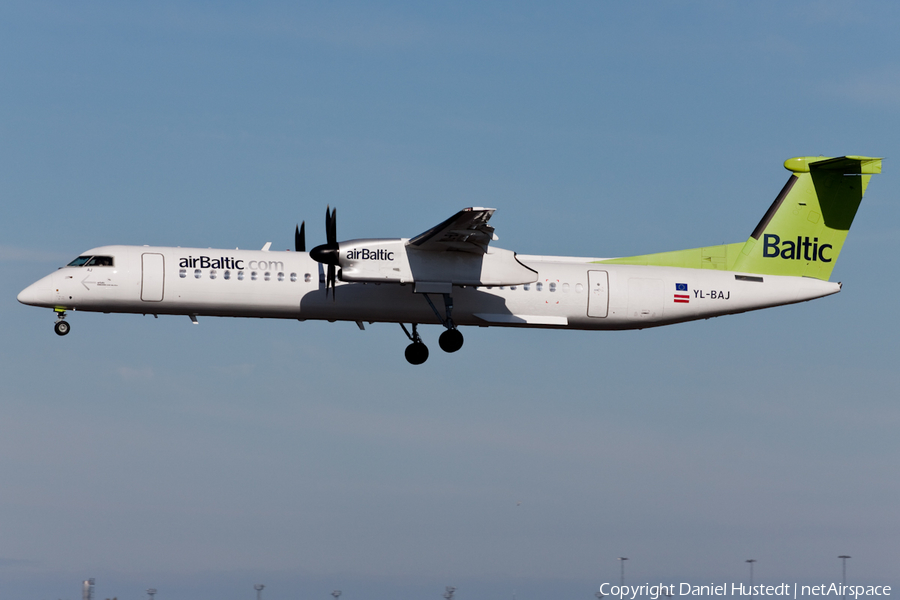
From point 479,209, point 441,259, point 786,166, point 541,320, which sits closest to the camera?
point 479,209

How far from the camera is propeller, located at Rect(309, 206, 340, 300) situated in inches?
899

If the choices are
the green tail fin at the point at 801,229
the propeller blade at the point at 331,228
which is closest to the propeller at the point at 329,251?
the propeller blade at the point at 331,228

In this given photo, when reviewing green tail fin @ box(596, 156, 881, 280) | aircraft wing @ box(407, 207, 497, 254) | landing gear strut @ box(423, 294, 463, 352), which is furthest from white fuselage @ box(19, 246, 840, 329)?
aircraft wing @ box(407, 207, 497, 254)

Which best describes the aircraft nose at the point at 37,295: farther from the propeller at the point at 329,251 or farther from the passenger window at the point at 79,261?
the propeller at the point at 329,251

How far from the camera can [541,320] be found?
988 inches

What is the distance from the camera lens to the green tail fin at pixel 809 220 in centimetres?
2648

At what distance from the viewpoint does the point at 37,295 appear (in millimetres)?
23672

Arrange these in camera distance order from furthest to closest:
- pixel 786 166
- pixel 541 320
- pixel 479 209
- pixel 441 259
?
pixel 786 166
pixel 541 320
pixel 441 259
pixel 479 209

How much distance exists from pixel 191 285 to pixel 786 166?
49.8 ft

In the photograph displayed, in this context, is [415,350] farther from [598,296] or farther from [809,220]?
[809,220]

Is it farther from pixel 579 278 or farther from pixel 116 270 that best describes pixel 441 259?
pixel 116 270

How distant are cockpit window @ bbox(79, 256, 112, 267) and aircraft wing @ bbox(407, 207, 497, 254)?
6.82 meters

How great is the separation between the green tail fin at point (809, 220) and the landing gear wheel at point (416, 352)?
26.1 ft

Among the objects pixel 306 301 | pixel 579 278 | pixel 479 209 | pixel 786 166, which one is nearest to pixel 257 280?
pixel 306 301
